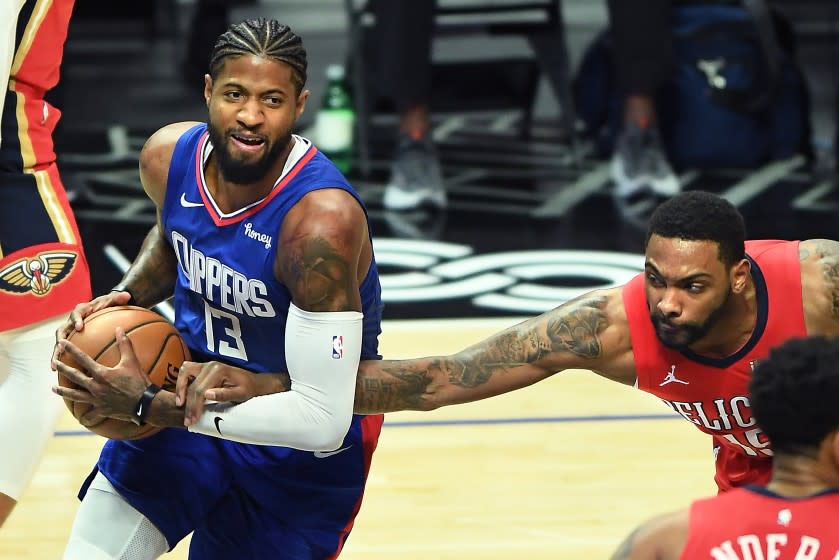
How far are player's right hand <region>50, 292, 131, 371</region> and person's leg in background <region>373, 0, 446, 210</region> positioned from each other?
14.9 feet

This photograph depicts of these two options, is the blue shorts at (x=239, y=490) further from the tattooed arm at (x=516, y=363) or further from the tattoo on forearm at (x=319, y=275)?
the tattoo on forearm at (x=319, y=275)

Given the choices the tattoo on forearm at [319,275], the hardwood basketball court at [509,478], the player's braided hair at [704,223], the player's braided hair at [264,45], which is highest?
the player's braided hair at [264,45]

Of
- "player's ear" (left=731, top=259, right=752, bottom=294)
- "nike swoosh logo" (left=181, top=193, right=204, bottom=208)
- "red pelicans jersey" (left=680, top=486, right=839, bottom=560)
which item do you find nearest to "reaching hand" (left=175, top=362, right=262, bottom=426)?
"nike swoosh logo" (left=181, top=193, right=204, bottom=208)

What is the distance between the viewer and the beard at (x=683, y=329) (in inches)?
126

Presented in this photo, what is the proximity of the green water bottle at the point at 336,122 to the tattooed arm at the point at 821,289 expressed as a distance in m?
5.54

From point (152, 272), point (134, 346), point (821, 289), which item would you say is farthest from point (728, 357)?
point (152, 272)

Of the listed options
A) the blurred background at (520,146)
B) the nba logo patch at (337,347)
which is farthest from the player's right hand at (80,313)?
the blurred background at (520,146)

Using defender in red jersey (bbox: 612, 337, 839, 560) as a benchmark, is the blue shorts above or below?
below

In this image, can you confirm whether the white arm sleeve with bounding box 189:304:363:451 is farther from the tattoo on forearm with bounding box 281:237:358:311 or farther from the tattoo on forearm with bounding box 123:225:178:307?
the tattoo on forearm with bounding box 123:225:178:307

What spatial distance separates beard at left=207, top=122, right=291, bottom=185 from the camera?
3.29m

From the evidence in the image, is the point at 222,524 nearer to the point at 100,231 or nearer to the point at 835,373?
the point at 835,373

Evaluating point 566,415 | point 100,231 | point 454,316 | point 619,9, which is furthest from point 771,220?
point 100,231

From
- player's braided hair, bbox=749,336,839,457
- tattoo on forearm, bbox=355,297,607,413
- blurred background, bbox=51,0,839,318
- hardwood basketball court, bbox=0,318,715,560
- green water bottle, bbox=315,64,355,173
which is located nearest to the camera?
player's braided hair, bbox=749,336,839,457

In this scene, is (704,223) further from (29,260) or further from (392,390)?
(29,260)
